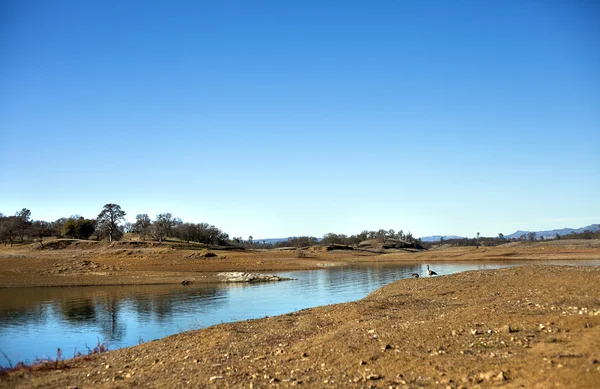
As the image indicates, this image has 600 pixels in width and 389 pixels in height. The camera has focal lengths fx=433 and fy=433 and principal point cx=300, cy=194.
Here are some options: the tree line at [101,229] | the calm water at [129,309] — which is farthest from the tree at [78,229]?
the calm water at [129,309]

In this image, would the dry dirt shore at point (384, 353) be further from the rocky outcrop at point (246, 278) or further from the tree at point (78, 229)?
the tree at point (78, 229)

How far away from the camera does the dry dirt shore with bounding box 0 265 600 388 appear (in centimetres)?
834

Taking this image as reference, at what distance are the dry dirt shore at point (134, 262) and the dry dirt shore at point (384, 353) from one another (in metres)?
36.5

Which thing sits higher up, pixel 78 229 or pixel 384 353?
pixel 78 229

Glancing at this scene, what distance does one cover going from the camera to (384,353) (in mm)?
10242

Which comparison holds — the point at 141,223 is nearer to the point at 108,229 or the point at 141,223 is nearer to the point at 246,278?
the point at 108,229

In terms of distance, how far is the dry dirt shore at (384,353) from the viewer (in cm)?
834

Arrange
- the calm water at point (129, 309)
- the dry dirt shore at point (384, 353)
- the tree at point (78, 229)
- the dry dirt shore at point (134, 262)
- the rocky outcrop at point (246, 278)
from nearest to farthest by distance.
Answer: the dry dirt shore at point (384, 353) → the calm water at point (129, 309) → the dry dirt shore at point (134, 262) → the rocky outcrop at point (246, 278) → the tree at point (78, 229)

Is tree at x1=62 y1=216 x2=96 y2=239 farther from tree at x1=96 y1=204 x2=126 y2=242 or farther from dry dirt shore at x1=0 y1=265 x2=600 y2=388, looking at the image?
dry dirt shore at x1=0 y1=265 x2=600 y2=388

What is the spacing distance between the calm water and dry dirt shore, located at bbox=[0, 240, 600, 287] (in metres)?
4.47

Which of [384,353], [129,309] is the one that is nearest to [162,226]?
[129,309]

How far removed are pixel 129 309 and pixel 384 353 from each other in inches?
1007

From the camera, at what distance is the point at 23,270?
51594 millimetres

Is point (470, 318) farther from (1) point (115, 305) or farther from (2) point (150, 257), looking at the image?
(2) point (150, 257)
